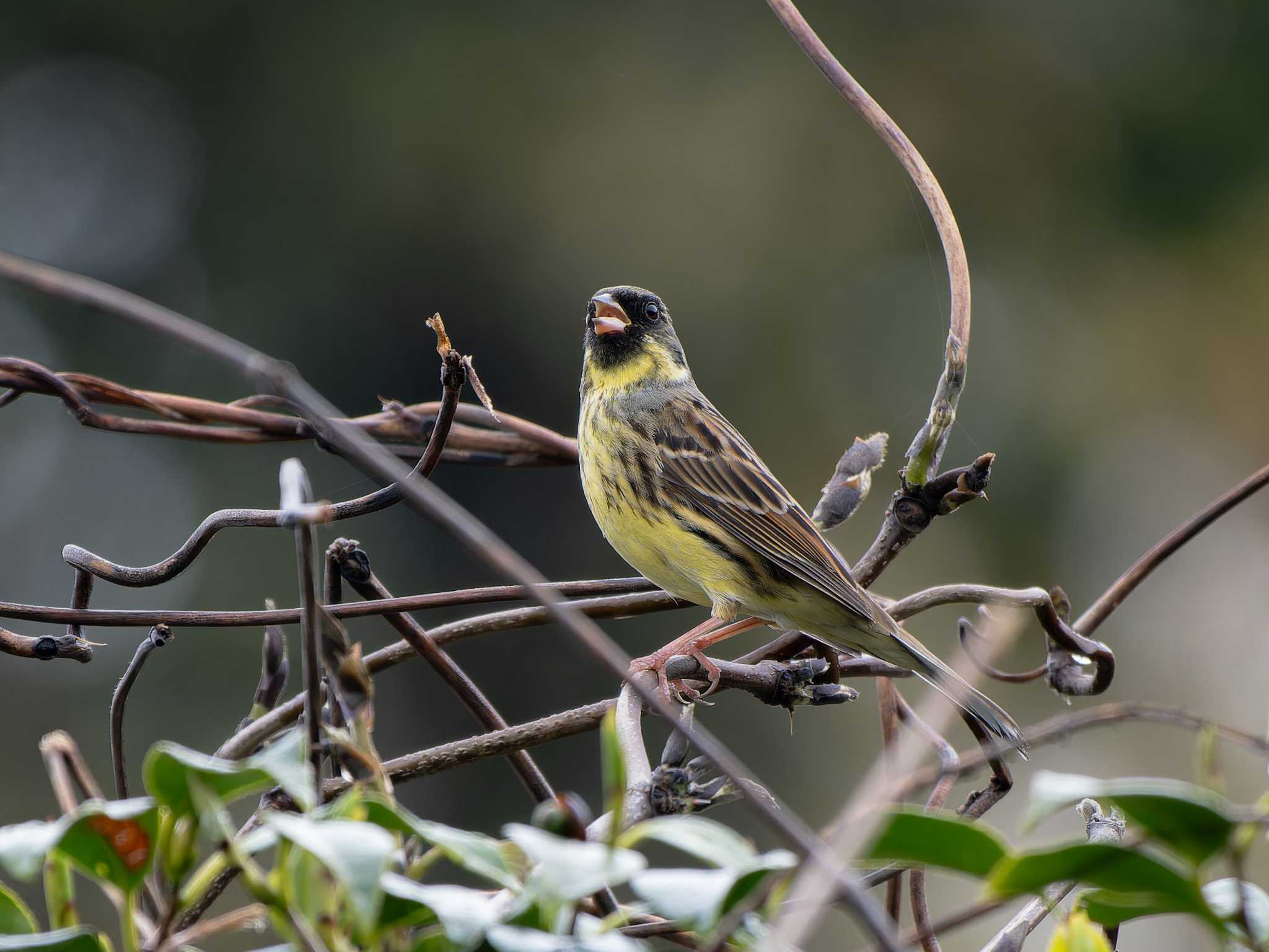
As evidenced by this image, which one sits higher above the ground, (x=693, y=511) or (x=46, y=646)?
(x=46, y=646)

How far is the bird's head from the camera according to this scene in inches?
162

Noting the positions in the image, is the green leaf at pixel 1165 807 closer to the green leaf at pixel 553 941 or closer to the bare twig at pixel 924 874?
the green leaf at pixel 553 941

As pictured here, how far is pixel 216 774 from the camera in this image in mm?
799

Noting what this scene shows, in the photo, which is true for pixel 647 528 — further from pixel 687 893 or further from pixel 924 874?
pixel 687 893

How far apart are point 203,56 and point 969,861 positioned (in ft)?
34.0

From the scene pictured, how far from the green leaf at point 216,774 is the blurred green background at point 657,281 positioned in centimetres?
655

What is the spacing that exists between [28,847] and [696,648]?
8.91ft

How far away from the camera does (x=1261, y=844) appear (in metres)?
5.95

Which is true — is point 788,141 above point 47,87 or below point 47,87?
below

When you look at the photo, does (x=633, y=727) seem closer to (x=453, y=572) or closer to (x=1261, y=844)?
(x=1261, y=844)

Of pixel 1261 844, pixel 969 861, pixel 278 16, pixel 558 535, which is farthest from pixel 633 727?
pixel 278 16

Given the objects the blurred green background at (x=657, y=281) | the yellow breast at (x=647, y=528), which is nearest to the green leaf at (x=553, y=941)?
the yellow breast at (x=647, y=528)

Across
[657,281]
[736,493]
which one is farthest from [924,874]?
[657,281]

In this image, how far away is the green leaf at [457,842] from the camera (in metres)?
0.81
